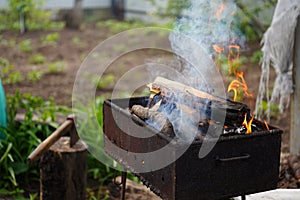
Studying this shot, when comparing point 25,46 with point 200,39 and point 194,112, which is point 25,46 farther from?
point 194,112

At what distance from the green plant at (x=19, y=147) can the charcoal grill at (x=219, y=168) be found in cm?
185

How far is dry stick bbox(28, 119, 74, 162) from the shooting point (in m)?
3.36

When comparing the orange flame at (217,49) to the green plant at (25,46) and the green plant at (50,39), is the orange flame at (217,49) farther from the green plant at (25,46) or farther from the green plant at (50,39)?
the green plant at (50,39)

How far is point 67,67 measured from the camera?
7.98 metres

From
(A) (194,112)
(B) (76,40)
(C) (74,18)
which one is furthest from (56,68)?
(A) (194,112)

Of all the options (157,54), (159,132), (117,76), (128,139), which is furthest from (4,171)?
(157,54)

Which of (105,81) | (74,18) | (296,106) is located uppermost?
(74,18)

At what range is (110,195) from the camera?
4066mm

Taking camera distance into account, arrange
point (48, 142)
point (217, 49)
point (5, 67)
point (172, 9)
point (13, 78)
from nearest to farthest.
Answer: point (217, 49), point (48, 142), point (13, 78), point (5, 67), point (172, 9)

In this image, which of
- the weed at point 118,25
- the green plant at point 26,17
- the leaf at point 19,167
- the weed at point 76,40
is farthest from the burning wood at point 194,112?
the weed at point 118,25

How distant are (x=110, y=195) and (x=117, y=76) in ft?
12.0

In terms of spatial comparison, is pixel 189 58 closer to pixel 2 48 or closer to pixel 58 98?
pixel 58 98

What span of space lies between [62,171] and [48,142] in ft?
0.86

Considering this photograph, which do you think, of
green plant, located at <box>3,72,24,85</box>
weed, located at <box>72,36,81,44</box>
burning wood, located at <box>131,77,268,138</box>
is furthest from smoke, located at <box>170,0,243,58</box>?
weed, located at <box>72,36,81,44</box>
